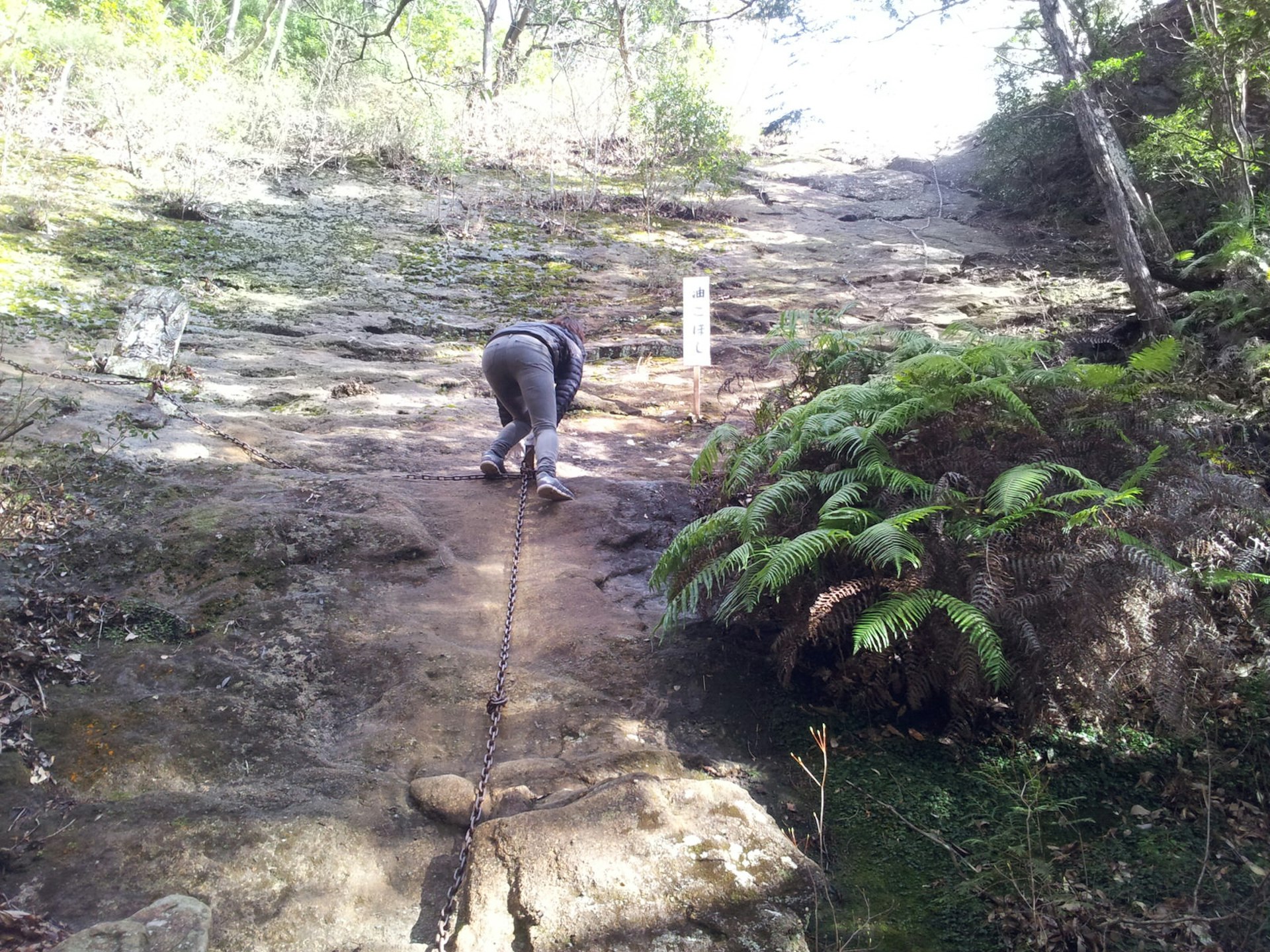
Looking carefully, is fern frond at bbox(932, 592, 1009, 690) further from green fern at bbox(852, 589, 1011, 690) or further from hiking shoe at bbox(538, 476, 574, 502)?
hiking shoe at bbox(538, 476, 574, 502)

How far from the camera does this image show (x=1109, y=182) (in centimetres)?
953

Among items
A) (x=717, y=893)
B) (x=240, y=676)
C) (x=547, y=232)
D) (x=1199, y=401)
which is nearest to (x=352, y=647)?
→ (x=240, y=676)

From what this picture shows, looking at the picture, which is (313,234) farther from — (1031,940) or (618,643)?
(1031,940)

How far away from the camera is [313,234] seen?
1340 cm

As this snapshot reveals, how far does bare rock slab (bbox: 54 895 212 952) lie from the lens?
1.99 metres

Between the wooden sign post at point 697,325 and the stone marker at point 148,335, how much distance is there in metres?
5.21

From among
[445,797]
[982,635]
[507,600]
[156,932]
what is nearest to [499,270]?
[507,600]

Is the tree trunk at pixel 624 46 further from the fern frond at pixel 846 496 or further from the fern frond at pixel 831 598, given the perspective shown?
the fern frond at pixel 831 598

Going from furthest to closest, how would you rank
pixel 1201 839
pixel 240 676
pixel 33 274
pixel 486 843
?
pixel 33 274
pixel 240 676
pixel 1201 839
pixel 486 843

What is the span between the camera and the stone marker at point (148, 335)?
7.23 m

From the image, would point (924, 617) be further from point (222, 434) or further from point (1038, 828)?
point (222, 434)

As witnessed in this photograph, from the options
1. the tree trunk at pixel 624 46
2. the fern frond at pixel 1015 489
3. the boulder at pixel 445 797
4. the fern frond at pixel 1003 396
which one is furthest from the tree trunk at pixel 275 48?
the fern frond at pixel 1015 489

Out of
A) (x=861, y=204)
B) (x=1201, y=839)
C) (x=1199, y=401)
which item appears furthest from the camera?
(x=861, y=204)

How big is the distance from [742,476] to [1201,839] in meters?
2.67
